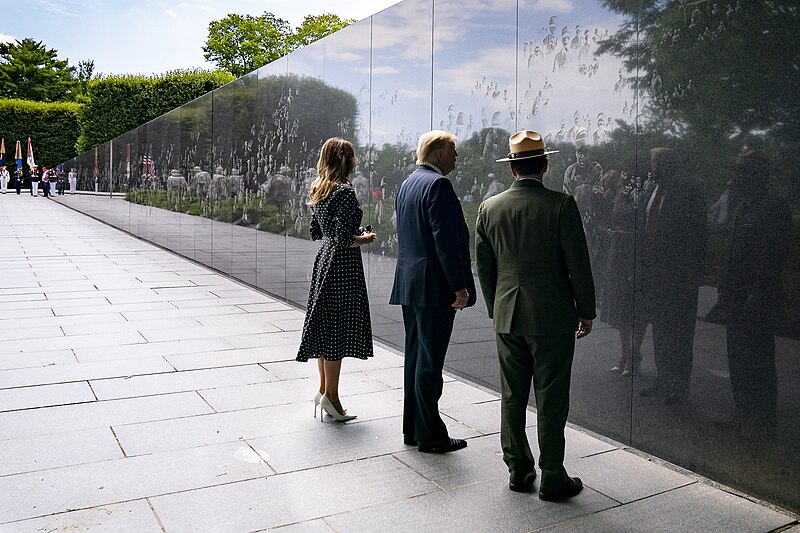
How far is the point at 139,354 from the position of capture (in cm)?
746

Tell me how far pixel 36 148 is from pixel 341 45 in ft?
191

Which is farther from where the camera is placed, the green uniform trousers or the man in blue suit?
the man in blue suit

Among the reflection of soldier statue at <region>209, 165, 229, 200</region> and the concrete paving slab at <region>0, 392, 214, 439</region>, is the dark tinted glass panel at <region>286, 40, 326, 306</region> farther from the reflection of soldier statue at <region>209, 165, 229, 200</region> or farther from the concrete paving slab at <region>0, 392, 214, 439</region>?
the concrete paving slab at <region>0, 392, 214, 439</region>

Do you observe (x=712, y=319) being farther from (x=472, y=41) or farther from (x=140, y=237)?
(x=140, y=237)

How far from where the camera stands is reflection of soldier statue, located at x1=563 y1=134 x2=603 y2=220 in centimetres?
531

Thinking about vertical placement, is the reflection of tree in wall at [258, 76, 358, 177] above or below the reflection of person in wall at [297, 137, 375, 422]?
above

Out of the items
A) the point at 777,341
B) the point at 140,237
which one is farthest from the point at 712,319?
the point at 140,237

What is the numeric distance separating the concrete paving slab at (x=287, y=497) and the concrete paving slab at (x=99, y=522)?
0.26ft

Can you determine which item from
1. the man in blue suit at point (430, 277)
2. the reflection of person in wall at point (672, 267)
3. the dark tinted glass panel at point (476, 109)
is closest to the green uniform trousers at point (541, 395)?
the man in blue suit at point (430, 277)

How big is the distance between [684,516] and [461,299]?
1.68 metres

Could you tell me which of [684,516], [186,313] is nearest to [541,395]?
[684,516]

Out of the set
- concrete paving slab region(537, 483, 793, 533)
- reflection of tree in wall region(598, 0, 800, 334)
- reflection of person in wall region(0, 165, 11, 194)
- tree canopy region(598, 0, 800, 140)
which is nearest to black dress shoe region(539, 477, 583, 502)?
concrete paving slab region(537, 483, 793, 533)

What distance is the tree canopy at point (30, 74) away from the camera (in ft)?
250

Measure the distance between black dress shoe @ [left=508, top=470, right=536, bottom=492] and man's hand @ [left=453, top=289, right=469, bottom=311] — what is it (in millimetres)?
1029
